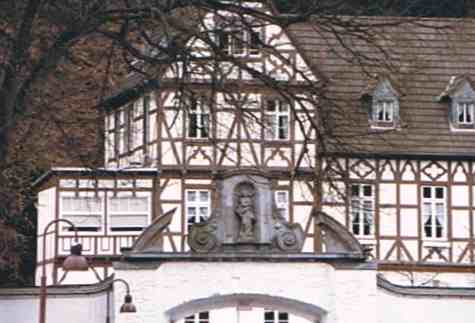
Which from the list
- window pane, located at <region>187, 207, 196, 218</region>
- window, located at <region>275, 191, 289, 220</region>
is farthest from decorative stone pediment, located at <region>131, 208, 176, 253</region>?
window, located at <region>275, 191, 289, 220</region>

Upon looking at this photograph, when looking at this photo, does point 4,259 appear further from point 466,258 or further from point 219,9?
point 219,9

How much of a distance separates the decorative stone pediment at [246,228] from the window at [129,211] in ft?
61.3

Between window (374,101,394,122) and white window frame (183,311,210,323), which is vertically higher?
window (374,101,394,122)

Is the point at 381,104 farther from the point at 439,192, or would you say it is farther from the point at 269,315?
the point at 269,315

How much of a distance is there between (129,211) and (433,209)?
7.76 meters

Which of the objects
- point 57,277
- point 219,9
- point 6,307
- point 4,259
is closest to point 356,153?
point 219,9

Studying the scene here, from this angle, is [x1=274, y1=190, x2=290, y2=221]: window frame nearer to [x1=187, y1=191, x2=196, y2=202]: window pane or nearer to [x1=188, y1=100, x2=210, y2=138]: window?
[x1=187, y1=191, x2=196, y2=202]: window pane

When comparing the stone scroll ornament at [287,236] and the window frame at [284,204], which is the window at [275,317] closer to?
the stone scroll ornament at [287,236]

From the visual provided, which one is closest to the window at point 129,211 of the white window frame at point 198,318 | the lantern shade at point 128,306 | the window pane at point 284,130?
the window pane at point 284,130

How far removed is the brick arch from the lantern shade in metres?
1.32

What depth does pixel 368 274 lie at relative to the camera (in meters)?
35.5

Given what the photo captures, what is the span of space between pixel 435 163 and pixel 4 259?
47.3ft

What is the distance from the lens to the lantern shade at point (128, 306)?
33.1 metres

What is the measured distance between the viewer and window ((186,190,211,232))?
54.2 m
